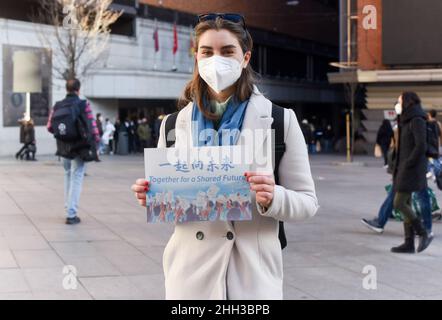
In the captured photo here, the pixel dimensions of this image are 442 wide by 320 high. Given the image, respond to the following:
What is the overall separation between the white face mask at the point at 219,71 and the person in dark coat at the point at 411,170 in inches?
258

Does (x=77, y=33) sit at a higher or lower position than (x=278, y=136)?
higher

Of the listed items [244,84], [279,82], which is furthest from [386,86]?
[244,84]

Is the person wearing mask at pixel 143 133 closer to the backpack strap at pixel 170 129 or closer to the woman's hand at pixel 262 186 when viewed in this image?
the backpack strap at pixel 170 129

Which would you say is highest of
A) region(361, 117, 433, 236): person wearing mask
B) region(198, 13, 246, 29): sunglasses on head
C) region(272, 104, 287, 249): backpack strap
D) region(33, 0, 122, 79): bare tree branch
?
region(33, 0, 122, 79): bare tree branch

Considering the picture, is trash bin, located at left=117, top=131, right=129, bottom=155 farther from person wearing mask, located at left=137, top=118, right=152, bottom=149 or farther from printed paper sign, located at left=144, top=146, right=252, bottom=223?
printed paper sign, located at left=144, top=146, right=252, bottom=223

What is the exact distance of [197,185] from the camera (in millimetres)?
2785

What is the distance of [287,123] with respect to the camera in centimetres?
296

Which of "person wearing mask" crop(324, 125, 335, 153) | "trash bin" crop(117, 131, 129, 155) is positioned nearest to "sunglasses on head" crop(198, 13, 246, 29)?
"trash bin" crop(117, 131, 129, 155)

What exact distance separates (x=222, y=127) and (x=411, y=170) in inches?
264

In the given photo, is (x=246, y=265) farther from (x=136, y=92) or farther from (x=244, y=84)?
(x=136, y=92)

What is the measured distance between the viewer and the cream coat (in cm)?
285

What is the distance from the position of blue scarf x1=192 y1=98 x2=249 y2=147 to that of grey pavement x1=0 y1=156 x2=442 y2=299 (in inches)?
145

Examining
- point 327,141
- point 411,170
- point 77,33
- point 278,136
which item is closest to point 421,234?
point 411,170

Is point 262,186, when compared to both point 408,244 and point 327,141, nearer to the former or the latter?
point 408,244
